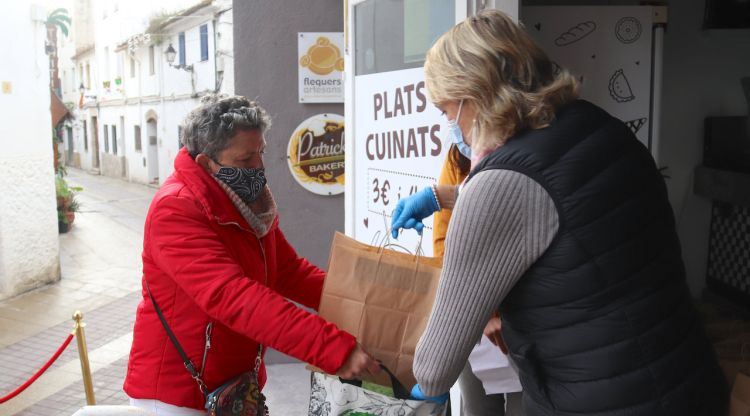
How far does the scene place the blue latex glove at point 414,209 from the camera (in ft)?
7.55

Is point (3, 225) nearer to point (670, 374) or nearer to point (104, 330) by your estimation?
point (104, 330)

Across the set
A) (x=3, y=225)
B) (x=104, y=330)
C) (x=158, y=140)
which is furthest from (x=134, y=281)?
(x=158, y=140)

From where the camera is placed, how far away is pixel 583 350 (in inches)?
58.5

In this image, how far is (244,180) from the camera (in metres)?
2.25

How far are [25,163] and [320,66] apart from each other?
545cm

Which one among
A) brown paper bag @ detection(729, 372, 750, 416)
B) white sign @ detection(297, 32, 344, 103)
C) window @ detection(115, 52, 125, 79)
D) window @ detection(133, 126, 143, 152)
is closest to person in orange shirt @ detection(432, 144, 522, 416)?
brown paper bag @ detection(729, 372, 750, 416)

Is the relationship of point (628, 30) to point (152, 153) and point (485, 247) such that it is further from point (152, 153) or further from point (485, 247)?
point (152, 153)

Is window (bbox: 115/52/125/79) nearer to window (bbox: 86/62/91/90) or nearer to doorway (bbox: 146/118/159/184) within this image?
doorway (bbox: 146/118/159/184)

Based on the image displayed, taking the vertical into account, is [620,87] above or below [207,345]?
above

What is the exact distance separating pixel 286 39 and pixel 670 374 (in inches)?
164

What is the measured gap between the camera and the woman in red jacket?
6.60 feet

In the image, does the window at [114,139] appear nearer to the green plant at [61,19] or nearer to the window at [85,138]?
the window at [85,138]

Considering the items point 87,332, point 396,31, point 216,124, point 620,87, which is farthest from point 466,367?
point 87,332

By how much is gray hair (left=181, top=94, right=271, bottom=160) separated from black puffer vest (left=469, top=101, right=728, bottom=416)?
0.97m
